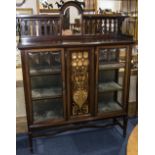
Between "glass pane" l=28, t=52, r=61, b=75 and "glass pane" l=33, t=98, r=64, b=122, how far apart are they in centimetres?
36

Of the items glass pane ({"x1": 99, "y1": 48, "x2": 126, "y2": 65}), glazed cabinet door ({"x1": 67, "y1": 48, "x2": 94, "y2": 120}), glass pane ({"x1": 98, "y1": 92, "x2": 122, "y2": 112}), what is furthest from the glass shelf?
glass pane ({"x1": 98, "y1": 92, "x2": 122, "y2": 112})

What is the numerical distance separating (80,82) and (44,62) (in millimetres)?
426

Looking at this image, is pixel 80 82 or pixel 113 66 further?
pixel 113 66

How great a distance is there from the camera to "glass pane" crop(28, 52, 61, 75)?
2.04 m

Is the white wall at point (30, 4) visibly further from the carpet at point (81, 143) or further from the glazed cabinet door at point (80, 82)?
the carpet at point (81, 143)

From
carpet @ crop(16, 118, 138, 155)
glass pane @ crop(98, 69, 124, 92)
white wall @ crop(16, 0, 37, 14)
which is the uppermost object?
white wall @ crop(16, 0, 37, 14)

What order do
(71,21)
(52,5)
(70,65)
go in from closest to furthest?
(70,65) → (71,21) → (52,5)

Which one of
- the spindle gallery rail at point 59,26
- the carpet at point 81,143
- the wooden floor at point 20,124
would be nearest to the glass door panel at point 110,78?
the spindle gallery rail at point 59,26

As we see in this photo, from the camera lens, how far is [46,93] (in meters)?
2.23

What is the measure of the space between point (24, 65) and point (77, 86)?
0.58m

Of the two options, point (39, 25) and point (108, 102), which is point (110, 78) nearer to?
point (108, 102)

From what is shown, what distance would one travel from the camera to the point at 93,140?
248 centimetres

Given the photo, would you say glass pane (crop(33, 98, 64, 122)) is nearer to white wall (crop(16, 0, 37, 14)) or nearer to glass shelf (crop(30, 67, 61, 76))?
glass shelf (crop(30, 67, 61, 76))

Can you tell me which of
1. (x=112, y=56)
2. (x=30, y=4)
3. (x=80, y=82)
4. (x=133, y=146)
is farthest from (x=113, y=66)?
(x=30, y=4)
